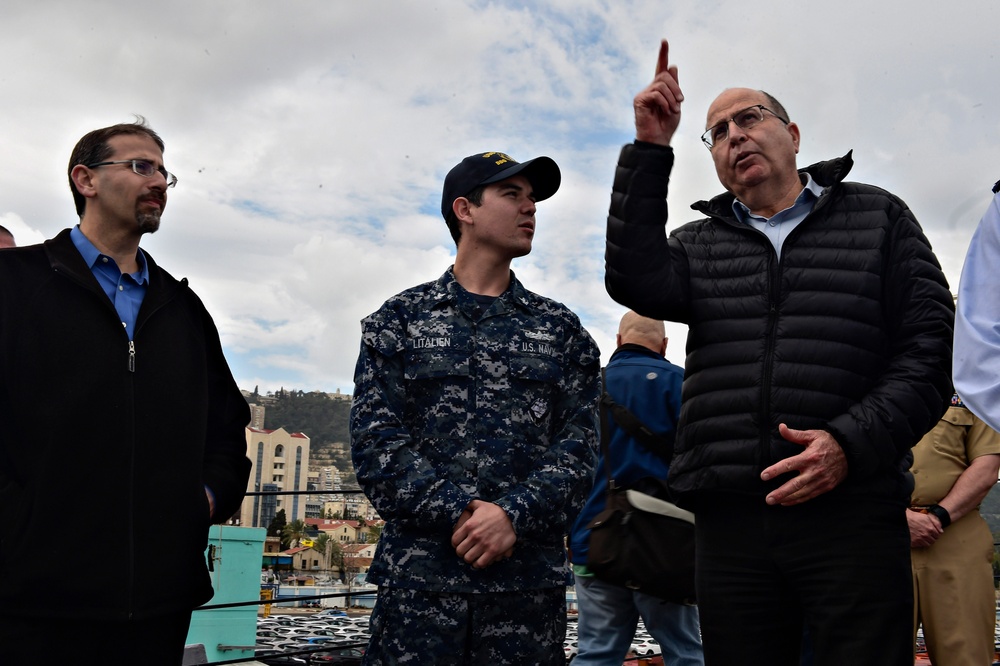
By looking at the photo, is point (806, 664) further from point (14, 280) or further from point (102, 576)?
point (14, 280)

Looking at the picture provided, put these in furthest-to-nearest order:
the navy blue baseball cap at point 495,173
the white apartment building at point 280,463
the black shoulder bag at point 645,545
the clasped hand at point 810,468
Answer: the white apartment building at point 280,463 < the black shoulder bag at point 645,545 < the navy blue baseball cap at point 495,173 < the clasped hand at point 810,468

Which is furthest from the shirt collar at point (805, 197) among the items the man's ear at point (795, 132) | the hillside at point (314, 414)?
the hillside at point (314, 414)

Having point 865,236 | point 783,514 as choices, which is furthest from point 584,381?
point 865,236

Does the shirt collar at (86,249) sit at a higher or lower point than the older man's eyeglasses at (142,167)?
lower

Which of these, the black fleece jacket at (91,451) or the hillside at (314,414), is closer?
the black fleece jacket at (91,451)

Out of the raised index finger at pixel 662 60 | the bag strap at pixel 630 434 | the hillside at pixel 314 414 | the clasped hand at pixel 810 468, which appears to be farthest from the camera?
the hillside at pixel 314 414

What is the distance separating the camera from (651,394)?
3.37m

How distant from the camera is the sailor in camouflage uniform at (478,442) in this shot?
2145mm

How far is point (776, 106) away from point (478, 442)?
52.2 inches

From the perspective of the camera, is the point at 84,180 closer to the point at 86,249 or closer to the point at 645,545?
the point at 86,249

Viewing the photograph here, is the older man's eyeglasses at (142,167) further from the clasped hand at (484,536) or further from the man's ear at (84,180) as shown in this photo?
the clasped hand at (484,536)

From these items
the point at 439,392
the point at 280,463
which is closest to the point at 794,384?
the point at 439,392

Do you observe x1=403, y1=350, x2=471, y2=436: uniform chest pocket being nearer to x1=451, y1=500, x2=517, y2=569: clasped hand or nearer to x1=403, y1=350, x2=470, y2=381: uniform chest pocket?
x1=403, y1=350, x2=470, y2=381: uniform chest pocket

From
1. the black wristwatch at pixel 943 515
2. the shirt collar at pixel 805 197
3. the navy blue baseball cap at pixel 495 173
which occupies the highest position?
the navy blue baseball cap at pixel 495 173
